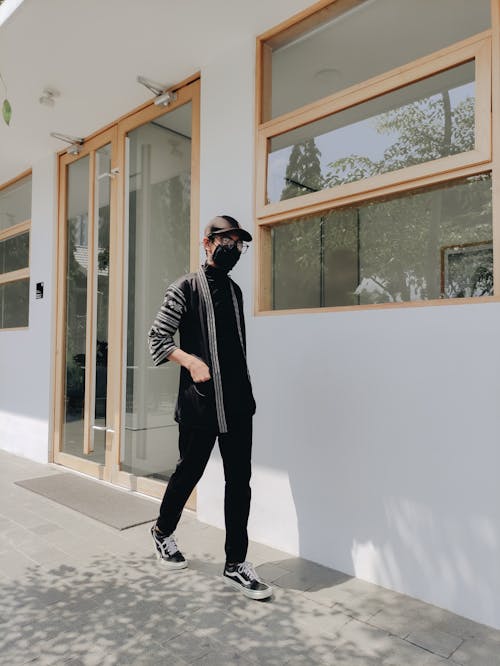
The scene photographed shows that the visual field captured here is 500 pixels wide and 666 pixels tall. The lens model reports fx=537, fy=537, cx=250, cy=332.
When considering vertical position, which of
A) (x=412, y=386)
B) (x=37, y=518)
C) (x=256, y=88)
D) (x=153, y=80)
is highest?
(x=153, y=80)

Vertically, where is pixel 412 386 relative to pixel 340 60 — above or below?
below

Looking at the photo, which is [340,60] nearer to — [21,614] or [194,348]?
[194,348]

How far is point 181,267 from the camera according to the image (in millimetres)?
3818

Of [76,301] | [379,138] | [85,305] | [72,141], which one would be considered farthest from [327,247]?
[72,141]

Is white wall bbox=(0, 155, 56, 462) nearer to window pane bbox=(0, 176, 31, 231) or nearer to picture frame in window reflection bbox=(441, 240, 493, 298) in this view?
window pane bbox=(0, 176, 31, 231)

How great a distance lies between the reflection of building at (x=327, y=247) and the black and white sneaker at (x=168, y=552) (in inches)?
21.4

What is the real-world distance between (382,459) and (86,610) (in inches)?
56.6

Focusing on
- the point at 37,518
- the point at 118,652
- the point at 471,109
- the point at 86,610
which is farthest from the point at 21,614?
the point at 471,109

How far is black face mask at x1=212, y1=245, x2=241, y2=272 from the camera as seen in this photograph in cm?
248

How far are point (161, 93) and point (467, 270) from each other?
2.60 m

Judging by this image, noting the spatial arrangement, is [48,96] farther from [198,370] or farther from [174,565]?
[174,565]

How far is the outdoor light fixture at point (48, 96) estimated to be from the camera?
3.95 m

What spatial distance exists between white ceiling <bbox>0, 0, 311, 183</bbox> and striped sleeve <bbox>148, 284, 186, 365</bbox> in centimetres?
170

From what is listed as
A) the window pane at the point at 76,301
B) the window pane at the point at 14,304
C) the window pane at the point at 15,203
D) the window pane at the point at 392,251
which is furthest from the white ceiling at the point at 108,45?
the window pane at the point at 14,304
